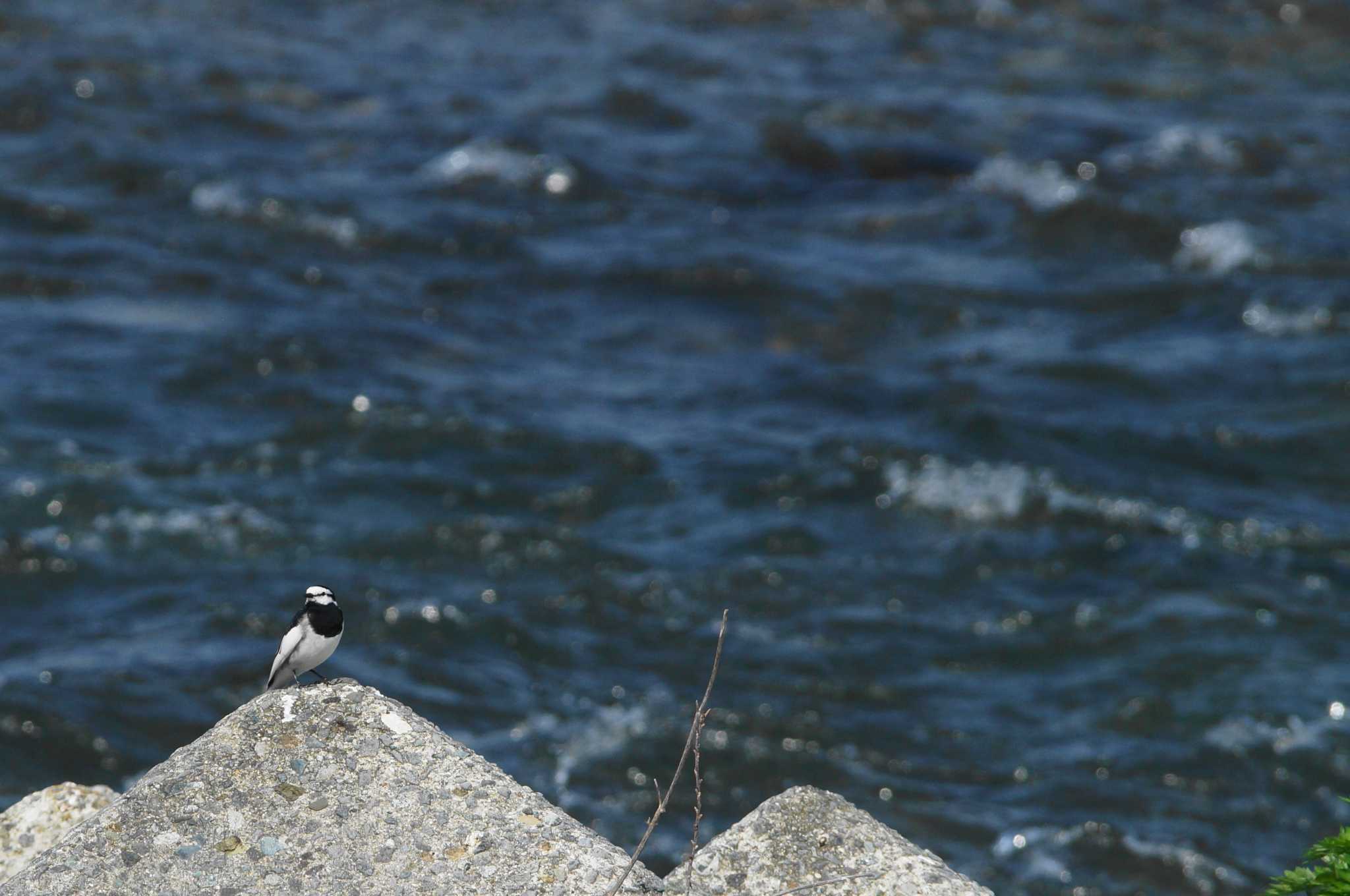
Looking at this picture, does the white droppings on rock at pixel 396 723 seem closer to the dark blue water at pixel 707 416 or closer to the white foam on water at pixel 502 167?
the dark blue water at pixel 707 416

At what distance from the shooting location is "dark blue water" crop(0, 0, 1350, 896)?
350 inches

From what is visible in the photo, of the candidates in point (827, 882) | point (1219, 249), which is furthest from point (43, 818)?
point (1219, 249)

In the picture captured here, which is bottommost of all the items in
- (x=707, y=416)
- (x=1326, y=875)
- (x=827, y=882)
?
(x=707, y=416)

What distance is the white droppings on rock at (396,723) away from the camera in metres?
3.96

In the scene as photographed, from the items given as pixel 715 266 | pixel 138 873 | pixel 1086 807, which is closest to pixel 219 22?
pixel 715 266

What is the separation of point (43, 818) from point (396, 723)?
1.56 meters

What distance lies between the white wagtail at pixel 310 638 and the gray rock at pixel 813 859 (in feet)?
4.14

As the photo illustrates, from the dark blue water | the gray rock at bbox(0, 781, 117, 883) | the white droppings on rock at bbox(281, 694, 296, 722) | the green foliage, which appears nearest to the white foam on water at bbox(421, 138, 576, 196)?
the dark blue water

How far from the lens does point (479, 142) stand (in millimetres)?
16781

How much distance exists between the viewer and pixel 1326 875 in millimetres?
3797

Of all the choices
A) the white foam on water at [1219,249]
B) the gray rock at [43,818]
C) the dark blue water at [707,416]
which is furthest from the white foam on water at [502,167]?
the gray rock at [43,818]

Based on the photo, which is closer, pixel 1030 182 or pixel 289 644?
pixel 289 644

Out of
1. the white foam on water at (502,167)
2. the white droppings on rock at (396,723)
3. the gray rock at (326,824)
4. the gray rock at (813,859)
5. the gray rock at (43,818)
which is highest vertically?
the white droppings on rock at (396,723)

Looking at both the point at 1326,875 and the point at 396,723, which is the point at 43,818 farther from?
the point at 1326,875
